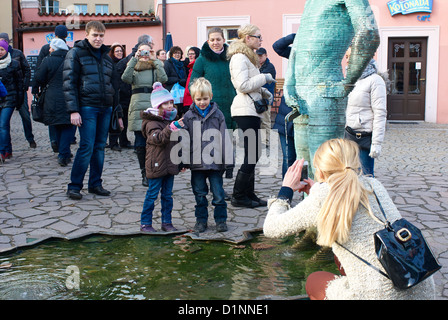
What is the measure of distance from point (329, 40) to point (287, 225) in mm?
1843

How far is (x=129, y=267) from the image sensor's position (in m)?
4.25

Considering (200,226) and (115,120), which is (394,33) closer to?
(115,120)

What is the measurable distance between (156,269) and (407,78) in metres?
15.7

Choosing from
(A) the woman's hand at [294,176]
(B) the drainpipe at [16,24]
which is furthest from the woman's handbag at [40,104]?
(B) the drainpipe at [16,24]

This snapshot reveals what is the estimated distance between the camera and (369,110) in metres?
5.54

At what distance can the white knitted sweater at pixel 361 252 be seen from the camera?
8.71ft

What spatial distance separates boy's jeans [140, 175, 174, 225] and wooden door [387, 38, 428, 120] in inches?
560

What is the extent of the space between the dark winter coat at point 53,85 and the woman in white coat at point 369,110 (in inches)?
187

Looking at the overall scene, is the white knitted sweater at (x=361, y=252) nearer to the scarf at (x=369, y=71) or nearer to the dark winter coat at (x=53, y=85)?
the scarf at (x=369, y=71)

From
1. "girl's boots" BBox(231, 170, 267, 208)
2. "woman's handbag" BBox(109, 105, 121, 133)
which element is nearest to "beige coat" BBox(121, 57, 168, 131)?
"woman's handbag" BBox(109, 105, 121, 133)

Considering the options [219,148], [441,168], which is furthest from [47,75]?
[441,168]

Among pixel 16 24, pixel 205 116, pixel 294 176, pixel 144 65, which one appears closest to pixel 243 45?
pixel 205 116

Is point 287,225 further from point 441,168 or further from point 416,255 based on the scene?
point 441,168

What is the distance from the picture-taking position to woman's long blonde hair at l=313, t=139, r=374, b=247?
2627 millimetres
